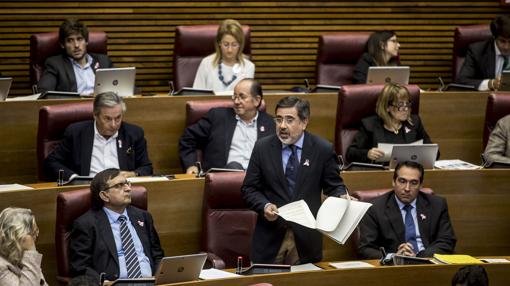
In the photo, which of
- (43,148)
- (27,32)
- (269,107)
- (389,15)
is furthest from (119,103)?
(389,15)

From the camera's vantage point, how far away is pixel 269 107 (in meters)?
5.69

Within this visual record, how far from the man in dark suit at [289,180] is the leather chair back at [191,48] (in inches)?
77.3

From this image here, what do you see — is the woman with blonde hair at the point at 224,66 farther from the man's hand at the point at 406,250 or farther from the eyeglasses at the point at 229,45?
the man's hand at the point at 406,250

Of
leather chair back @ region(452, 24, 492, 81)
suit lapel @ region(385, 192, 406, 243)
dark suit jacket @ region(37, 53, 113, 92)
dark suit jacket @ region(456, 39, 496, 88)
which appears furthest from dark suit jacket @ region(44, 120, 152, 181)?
leather chair back @ region(452, 24, 492, 81)

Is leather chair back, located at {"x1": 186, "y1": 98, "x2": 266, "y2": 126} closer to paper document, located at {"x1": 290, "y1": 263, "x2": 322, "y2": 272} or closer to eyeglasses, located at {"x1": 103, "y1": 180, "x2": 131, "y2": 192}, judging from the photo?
eyeglasses, located at {"x1": 103, "y1": 180, "x2": 131, "y2": 192}

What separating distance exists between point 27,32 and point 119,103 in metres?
1.66

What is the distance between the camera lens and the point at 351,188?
493 centimetres

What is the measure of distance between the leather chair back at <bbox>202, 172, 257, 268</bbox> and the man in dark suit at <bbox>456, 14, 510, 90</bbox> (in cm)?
215

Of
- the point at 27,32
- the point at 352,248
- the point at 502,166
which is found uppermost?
the point at 27,32

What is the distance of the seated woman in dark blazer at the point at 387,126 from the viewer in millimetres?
5277

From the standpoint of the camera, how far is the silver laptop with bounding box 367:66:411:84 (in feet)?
19.1

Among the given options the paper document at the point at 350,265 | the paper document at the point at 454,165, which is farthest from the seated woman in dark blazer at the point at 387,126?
the paper document at the point at 350,265

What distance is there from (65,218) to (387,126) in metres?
1.78

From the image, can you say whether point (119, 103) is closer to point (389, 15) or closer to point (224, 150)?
point (224, 150)
